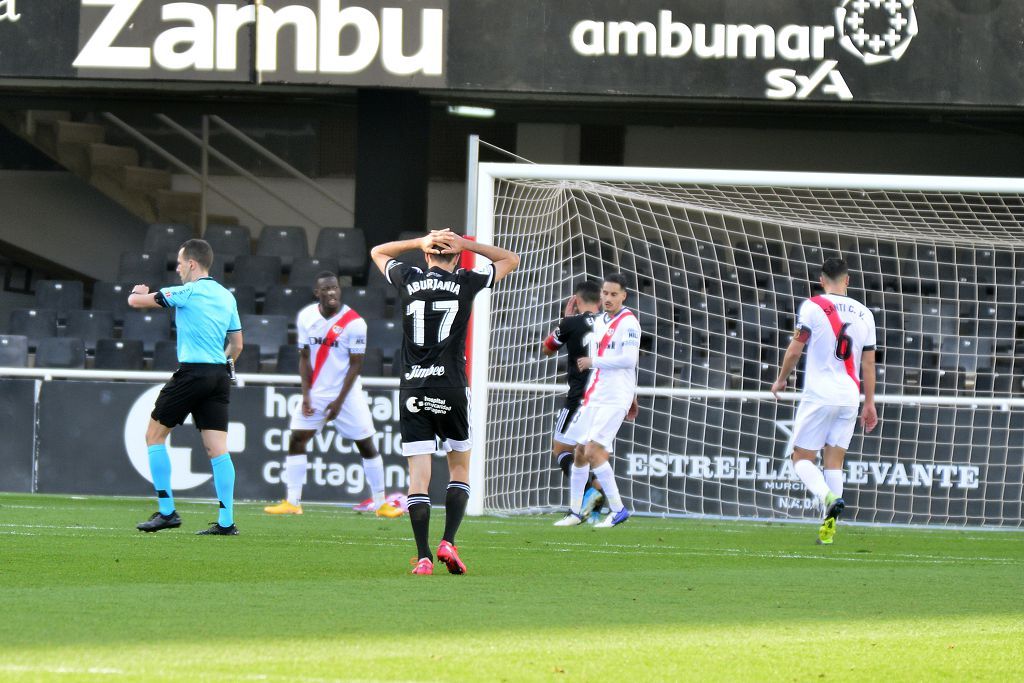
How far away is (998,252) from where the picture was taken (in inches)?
570

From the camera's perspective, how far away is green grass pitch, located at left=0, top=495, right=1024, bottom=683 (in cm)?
486

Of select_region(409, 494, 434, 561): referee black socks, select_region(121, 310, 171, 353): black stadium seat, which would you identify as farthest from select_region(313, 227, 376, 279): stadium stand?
select_region(409, 494, 434, 561): referee black socks

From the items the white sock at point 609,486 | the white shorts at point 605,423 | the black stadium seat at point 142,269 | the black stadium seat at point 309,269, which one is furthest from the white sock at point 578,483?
the black stadium seat at point 142,269

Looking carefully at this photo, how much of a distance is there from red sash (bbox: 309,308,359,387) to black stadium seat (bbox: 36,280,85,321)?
7.76 m

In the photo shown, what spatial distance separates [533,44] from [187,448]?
20.4ft

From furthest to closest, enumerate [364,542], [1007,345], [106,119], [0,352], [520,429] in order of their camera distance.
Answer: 1. [106,119]
2. [0,352]
3. [1007,345]
4. [520,429]
5. [364,542]

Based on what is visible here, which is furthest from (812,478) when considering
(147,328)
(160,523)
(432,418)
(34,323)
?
(34,323)

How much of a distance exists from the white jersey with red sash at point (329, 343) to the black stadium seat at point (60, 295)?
7760 mm

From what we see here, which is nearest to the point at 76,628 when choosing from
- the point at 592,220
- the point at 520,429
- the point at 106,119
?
the point at 520,429

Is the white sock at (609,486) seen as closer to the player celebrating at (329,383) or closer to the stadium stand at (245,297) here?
the player celebrating at (329,383)

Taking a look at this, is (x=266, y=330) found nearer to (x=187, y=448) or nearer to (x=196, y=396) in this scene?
(x=187, y=448)

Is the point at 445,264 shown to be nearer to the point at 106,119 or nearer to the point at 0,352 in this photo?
the point at 0,352

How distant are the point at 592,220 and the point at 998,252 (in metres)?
4.07

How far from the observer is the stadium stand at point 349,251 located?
19.3 metres
